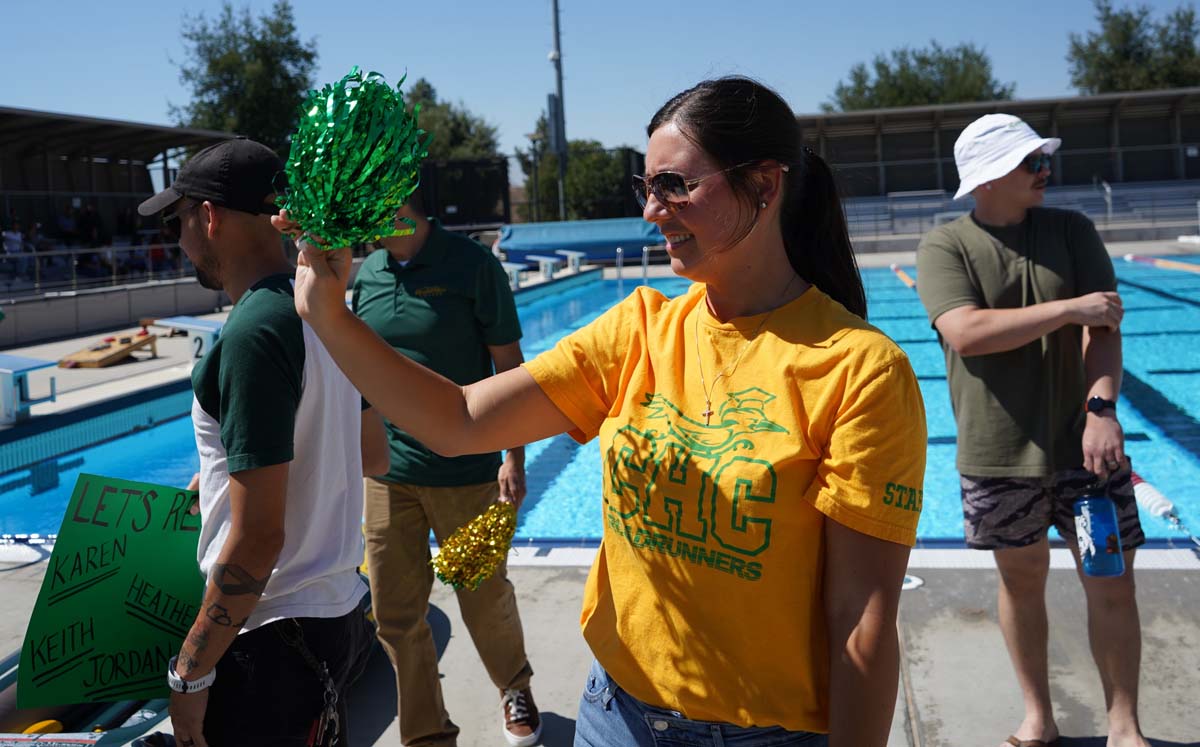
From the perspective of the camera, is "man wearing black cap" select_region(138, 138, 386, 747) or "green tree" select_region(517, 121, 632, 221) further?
"green tree" select_region(517, 121, 632, 221)

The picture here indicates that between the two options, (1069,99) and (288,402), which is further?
(1069,99)

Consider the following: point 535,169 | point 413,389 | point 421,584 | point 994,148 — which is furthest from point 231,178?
point 535,169

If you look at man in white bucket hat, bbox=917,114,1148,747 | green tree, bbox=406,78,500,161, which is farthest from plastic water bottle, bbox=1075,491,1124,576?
green tree, bbox=406,78,500,161

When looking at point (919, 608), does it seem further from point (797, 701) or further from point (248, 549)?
point (248, 549)

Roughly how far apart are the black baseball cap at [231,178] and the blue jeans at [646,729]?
1212 millimetres

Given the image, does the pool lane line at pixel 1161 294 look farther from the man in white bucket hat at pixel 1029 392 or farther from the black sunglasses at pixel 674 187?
the black sunglasses at pixel 674 187

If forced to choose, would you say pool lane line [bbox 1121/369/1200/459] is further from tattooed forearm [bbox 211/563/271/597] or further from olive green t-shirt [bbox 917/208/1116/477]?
tattooed forearm [bbox 211/563/271/597]

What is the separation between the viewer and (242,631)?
2045mm

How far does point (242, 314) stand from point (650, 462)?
2.91ft

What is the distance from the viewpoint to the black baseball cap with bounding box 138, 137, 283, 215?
81.8 inches

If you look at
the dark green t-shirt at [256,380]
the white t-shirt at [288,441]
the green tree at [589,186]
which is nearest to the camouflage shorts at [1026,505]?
the white t-shirt at [288,441]

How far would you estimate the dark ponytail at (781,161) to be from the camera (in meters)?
1.67

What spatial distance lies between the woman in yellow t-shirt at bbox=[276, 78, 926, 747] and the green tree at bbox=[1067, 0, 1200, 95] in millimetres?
65711

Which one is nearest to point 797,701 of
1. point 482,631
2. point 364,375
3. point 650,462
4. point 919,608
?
A: point 650,462
